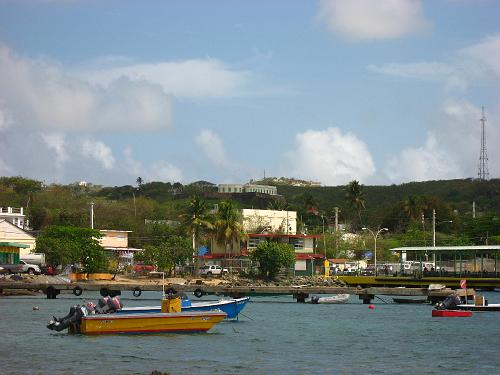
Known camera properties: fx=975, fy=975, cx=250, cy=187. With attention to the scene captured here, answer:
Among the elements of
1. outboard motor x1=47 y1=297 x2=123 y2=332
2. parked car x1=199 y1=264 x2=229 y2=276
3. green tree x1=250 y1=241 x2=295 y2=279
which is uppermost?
green tree x1=250 y1=241 x2=295 y2=279

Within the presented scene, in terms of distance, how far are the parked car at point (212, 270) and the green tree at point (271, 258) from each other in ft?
17.8

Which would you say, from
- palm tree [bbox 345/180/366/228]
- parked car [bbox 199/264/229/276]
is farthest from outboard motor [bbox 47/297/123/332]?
palm tree [bbox 345/180/366/228]

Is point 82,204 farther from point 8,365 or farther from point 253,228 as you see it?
point 8,365

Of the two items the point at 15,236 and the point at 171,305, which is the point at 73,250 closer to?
the point at 15,236

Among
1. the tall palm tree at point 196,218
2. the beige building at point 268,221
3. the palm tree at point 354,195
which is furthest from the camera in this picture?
the palm tree at point 354,195

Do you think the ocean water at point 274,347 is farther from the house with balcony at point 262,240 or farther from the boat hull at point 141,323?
the house with balcony at point 262,240

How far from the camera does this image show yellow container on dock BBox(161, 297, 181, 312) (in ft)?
166

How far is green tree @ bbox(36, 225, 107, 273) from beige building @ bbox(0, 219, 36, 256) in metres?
6.53

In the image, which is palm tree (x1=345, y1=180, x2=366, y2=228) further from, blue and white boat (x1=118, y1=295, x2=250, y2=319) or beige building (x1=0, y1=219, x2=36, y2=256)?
blue and white boat (x1=118, y1=295, x2=250, y2=319)

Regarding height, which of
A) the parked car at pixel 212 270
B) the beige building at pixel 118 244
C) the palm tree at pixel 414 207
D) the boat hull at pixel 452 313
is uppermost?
the palm tree at pixel 414 207

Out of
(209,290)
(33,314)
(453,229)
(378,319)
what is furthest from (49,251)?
(453,229)

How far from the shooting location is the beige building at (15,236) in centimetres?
12294

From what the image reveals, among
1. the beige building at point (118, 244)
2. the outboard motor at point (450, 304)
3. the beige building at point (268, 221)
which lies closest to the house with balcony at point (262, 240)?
the beige building at point (268, 221)

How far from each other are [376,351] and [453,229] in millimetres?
143724
